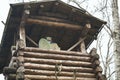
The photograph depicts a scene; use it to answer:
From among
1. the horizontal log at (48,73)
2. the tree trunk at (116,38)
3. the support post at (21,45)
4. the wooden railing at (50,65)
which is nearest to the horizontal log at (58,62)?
the wooden railing at (50,65)

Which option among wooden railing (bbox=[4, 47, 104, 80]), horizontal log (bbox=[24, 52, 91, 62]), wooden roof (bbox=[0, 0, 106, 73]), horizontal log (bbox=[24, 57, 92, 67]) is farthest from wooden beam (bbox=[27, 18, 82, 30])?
horizontal log (bbox=[24, 57, 92, 67])

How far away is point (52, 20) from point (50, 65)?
220cm

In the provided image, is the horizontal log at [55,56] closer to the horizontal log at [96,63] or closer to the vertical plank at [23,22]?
the horizontal log at [96,63]

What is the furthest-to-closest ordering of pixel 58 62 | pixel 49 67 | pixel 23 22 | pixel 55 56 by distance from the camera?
pixel 23 22 < pixel 55 56 < pixel 58 62 < pixel 49 67

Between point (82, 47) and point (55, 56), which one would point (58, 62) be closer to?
point (55, 56)

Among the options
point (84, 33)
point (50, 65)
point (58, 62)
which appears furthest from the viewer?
point (84, 33)

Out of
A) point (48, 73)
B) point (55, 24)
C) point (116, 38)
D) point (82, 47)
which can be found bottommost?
point (48, 73)

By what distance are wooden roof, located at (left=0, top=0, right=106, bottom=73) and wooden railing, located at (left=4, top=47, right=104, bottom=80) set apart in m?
1.45

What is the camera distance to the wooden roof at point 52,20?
13633 mm

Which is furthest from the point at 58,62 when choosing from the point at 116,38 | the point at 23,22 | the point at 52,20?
the point at 116,38

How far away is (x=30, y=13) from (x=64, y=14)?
1.60 m

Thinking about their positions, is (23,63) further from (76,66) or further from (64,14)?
(64,14)

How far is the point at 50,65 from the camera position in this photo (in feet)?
42.1

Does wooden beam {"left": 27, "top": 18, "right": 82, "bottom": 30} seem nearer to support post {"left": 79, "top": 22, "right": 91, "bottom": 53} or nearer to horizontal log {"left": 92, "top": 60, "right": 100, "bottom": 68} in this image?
support post {"left": 79, "top": 22, "right": 91, "bottom": 53}
